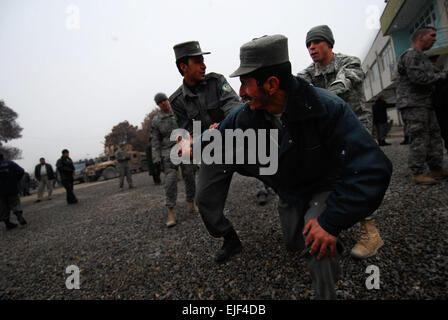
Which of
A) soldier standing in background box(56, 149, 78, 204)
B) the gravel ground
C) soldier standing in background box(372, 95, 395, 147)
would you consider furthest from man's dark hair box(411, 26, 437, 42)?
soldier standing in background box(56, 149, 78, 204)

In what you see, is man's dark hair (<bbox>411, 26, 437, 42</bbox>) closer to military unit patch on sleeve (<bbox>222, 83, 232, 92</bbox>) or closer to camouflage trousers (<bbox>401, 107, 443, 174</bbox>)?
camouflage trousers (<bbox>401, 107, 443, 174</bbox>)

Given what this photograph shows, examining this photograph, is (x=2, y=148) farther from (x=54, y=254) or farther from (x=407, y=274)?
(x=407, y=274)

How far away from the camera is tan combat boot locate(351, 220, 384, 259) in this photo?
1881 mm

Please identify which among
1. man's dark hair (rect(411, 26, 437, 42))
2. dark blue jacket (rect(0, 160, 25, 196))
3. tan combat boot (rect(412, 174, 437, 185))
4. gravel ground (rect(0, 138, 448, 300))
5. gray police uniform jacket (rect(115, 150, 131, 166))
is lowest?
gravel ground (rect(0, 138, 448, 300))

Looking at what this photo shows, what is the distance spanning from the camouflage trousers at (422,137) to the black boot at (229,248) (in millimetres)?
3080

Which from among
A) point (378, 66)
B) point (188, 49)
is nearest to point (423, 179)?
point (188, 49)

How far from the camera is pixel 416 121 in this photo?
340 centimetres

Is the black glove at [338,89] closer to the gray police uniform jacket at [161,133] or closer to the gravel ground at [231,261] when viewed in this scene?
the gravel ground at [231,261]

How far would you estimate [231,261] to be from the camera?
7.22ft

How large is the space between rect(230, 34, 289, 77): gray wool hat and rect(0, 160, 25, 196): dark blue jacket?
751 cm

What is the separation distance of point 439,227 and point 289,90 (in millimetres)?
2113

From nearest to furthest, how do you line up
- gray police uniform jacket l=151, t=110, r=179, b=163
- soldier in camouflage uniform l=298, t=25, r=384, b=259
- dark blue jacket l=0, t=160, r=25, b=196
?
soldier in camouflage uniform l=298, t=25, r=384, b=259 < gray police uniform jacket l=151, t=110, r=179, b=163 < dark blue jacket l=0, t=160, r=25, b=196

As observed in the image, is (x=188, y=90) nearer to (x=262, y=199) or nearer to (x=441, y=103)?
(x=262, y=199)

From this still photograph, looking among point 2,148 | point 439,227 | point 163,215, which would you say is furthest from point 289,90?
point 2,148
